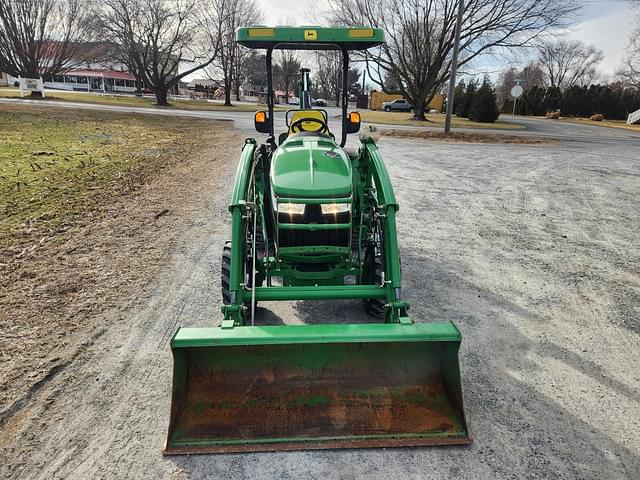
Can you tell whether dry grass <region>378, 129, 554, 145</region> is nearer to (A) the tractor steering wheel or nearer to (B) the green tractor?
(A) the tractor steering wheel

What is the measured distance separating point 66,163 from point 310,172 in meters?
8.26

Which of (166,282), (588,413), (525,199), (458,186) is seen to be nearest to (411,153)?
(458,186)

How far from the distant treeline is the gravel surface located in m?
45.0

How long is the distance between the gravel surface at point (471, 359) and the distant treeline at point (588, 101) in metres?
45.0

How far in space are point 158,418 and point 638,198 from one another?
975cm

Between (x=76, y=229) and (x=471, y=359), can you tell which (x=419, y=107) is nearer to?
(x=76, y=229)

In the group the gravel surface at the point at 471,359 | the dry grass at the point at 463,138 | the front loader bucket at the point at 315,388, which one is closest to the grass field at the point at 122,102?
the dry grass at the point at 463,138

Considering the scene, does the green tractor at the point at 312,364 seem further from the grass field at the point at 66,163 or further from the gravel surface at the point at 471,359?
the grass field at the point at 66,163

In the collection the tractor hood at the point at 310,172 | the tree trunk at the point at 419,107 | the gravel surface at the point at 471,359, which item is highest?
the tree trunk at the point at 419,107

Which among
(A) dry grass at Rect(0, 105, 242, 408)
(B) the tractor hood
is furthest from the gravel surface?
(B) the tractor hood

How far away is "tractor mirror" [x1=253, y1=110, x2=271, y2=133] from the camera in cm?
473

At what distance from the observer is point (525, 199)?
8.85 meters

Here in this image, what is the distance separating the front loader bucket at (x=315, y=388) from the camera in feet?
8.80

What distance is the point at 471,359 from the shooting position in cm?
366
